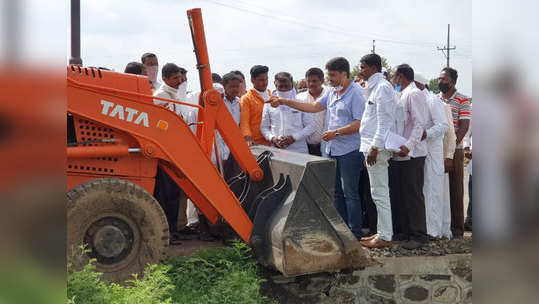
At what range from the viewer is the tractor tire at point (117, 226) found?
4.26m

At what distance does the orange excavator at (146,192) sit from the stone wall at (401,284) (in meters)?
0.63

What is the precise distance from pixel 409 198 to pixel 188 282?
2.53 m

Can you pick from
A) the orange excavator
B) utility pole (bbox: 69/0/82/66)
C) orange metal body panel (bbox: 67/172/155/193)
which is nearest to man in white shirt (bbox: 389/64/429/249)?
the orange excavator

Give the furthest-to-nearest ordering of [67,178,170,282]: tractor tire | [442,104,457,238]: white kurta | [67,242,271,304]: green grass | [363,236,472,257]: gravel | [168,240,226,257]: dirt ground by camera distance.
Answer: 1. [442,104,457,238]: white kurta
2. [363,236,472,257]: gravel
3. [168,240,226,257]: dirt ground
4. [67,178,170,282]: tractor tire
5. [67,242,271,304]: green grass

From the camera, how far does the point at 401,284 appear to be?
5387 mm

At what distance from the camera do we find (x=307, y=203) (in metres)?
4.45

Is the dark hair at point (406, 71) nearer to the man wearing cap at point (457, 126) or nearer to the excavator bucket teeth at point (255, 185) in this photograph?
the man wearing cap at point (457, 126)

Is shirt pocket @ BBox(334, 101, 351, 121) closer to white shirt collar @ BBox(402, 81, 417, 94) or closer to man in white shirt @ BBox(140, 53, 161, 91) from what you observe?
white shirt collar @ BBox(402, 81, 417, 94)

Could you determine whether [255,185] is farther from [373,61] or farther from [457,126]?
[457,126]

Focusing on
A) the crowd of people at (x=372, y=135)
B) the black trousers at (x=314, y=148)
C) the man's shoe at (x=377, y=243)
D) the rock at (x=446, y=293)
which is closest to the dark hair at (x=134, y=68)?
the crowd of people at (x=372, y=135)

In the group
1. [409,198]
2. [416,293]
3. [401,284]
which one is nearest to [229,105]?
[409,198]

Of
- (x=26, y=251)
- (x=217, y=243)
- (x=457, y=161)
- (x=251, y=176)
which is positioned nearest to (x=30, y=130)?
(x=26, y=251)

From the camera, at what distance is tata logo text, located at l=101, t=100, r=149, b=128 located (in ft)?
14.5

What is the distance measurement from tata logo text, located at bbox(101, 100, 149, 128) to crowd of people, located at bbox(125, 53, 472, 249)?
767mm
